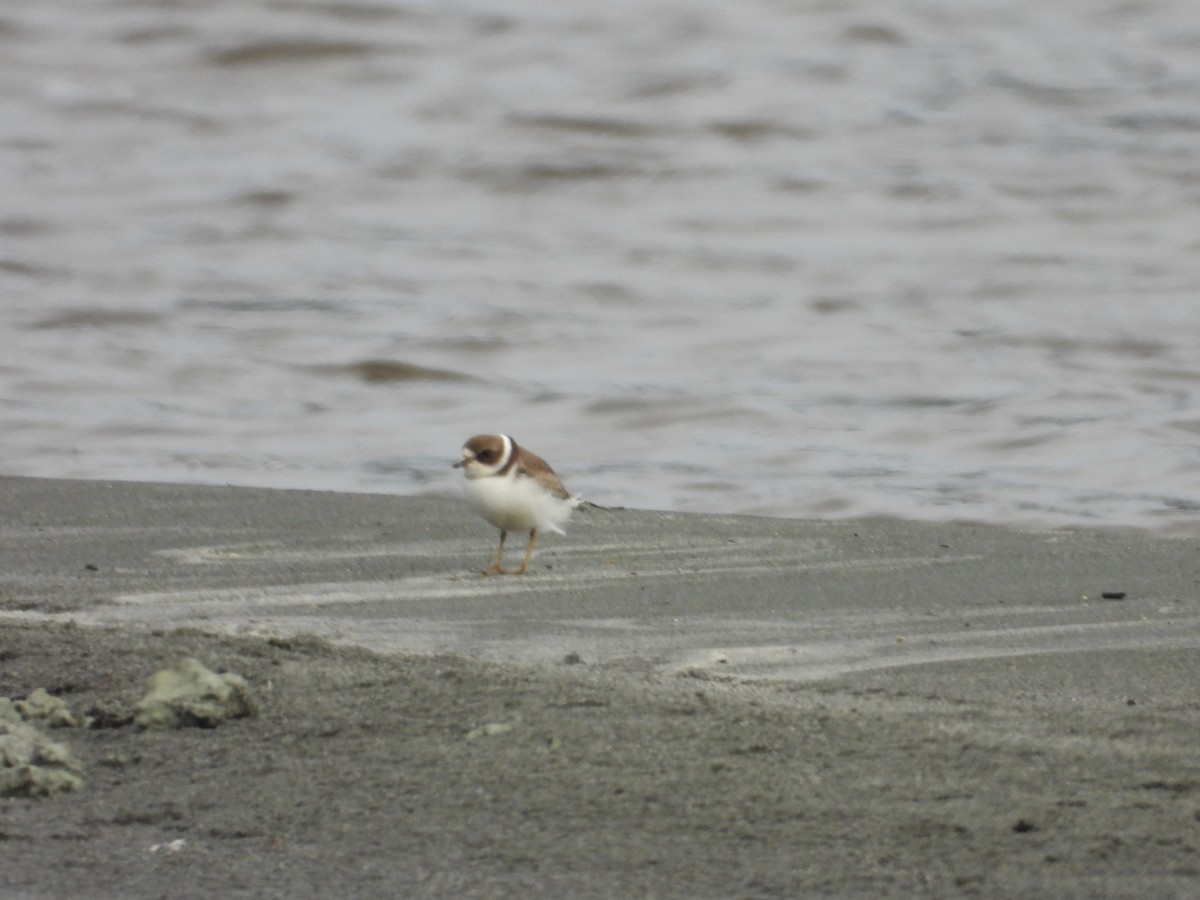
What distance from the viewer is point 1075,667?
→ 428 cm

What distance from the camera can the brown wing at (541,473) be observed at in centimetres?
556

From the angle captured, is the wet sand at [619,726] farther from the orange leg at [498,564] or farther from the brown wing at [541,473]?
the brown wing at [541,473]

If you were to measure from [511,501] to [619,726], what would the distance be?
1864 millimetres

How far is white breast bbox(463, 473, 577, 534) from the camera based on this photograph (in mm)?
5430

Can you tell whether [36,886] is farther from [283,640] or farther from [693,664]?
[693,664]

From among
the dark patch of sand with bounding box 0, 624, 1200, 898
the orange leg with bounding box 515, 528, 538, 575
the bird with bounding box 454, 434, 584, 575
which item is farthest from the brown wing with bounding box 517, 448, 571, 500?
the dark patch of sand with bounding box 0, 624, 1200, 898

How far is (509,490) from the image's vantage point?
542 cm

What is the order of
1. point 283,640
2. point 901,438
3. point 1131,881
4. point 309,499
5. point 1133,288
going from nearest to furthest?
point 1131,881 < point 283,640 < point 309,499 < point 901,438 < point 1133,288

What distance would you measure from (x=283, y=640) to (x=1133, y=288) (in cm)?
845

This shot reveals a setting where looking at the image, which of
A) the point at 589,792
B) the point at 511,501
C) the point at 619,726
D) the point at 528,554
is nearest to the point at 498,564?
the point at 528,554

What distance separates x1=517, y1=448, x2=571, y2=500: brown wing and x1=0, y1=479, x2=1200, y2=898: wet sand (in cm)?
21

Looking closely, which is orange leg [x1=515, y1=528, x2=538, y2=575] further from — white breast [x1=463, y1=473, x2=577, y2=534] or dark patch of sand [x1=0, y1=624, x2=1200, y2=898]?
dark patch of sand [x1=0, y1=624, x2=1200, y2=898]

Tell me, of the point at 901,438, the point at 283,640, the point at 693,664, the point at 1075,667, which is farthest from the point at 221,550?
the point at 901,438

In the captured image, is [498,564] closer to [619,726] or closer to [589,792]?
[619,726]
